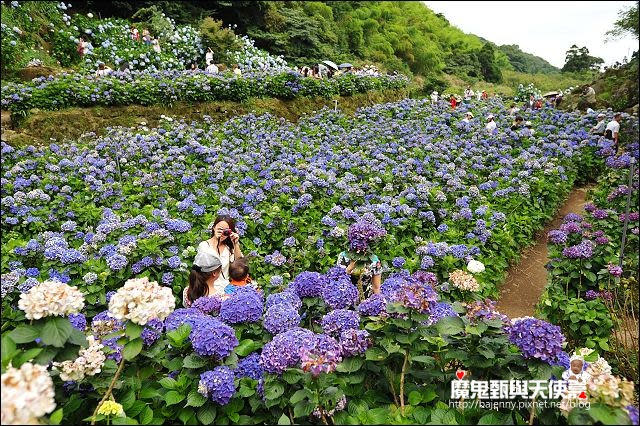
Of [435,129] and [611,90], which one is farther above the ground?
[611,90]

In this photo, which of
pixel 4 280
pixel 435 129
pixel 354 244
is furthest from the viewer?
pixel 435 129

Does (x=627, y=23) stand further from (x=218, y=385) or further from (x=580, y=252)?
(x=218, y=385)

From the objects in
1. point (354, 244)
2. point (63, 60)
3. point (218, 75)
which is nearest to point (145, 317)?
point (354, 244)

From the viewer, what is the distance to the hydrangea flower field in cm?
158

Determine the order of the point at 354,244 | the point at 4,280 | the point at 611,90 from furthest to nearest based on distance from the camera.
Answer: the point at 611,90 → the point at 4,280 → the point at 354,244

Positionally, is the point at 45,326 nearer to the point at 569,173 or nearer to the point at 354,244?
the point at 354,244

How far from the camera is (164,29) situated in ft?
46.5

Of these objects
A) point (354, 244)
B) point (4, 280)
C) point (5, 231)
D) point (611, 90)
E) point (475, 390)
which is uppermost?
point (611, 90)

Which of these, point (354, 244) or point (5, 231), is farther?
point (5, 231)

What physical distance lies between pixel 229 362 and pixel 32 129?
24.3 ft

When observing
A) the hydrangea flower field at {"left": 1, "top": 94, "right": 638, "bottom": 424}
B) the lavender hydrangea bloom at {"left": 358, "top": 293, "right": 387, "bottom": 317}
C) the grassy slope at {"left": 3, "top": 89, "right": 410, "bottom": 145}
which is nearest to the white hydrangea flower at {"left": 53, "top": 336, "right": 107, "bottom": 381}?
the hydrangea flower field at {"left": 1, "top": 94, "right": 638, "bottom": 424}

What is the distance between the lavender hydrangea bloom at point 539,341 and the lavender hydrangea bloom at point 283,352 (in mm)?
771

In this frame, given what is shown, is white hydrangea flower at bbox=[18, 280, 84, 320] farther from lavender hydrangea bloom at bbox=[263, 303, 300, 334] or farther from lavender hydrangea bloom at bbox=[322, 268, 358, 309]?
lavender hydrangea bloom at bbox=[322, 268, 358, 309]

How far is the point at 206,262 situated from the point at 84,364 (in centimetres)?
164
